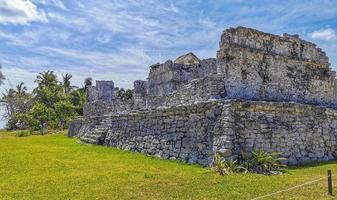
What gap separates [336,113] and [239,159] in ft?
19.1

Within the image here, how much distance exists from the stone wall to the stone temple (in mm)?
31

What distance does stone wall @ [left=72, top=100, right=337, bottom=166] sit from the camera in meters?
11.5

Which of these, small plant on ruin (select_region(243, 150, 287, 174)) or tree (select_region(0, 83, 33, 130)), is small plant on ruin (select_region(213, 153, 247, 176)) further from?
tree (select_region(0, 83, 33, 130))

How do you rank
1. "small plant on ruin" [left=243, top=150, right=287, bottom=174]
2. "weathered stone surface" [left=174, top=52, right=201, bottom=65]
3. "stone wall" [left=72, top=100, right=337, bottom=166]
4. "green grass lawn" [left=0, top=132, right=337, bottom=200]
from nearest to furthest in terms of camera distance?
1. "green grass lawn" [left=0, top=132, right=337, bottom=200]
2. "small plant on ruin" [left=243, top=150, right=287, bottom=174]
3. "stone wall" [left=72, top=100, right=337, bottom=166]
4. "weathered stone surface" [left=174, top=52, right=201, bottom=65]

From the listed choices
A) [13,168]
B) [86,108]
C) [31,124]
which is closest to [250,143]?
[13,168]

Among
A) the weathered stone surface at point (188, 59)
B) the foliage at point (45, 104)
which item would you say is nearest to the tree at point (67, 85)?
the foliage at point (45, 104)

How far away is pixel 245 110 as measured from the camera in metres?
11.9

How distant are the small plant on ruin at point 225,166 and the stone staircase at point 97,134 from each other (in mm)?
8959


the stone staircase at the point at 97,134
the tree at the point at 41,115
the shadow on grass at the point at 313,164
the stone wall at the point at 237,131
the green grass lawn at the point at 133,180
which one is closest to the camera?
the green grass lawn at the point at 133,180

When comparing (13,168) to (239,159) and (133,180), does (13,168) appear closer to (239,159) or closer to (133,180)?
(133,180)

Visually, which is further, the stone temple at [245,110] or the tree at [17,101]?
the tree at [17,101]

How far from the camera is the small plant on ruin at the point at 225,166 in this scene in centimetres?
1039

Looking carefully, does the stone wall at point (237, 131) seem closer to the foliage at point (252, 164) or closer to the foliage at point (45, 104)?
the foliage at point (252, 164)

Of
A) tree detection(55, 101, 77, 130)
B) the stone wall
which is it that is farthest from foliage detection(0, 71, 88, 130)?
the stone wall
